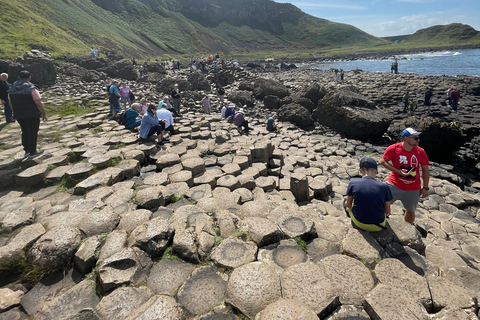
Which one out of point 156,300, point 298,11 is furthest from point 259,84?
point 298,11

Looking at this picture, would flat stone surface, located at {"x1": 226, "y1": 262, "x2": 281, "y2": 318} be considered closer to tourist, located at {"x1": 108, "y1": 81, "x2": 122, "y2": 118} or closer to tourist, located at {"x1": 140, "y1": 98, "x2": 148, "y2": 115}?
tourist, located at {"x1": 140, "y1": 98, "x2": 148, "y2": 115}

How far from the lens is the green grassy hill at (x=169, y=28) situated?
39.2 metres

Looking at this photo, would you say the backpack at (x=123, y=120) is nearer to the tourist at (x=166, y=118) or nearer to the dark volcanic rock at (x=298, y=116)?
the tourist at (x=166, y=118)

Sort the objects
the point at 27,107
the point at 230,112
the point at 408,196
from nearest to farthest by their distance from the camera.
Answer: the point at 408,196
the point at 27,107
the point at 230,112

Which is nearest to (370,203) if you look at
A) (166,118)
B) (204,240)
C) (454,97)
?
(204,240)

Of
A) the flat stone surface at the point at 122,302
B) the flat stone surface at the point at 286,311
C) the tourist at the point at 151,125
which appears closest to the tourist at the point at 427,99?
the tourist at the point at 151,125

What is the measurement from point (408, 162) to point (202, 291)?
4.58m

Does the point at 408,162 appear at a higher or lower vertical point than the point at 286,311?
higher

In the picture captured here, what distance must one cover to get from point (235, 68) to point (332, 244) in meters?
28.4

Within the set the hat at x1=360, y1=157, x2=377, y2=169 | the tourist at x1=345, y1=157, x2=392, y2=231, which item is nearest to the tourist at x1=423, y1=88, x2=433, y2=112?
the hat at x1=360, y1=157, x2=377, y2=169

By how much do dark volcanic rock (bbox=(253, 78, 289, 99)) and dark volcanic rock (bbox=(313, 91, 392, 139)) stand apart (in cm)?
454

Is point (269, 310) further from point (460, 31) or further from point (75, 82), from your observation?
point (460, 31)

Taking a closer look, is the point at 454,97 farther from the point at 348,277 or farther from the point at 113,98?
the point at 113,98

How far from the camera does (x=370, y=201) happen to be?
383 centimetres
